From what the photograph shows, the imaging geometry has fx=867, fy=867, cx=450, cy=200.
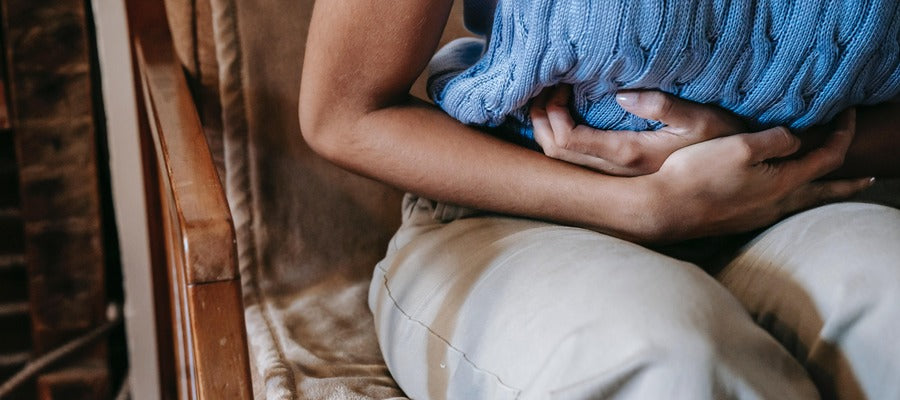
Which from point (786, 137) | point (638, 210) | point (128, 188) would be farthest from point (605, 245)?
point (128, 188)

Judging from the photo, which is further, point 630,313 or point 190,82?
point 190,82

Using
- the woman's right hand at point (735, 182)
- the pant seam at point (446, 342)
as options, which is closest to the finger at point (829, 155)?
the woman's right hand at point (735, 182)

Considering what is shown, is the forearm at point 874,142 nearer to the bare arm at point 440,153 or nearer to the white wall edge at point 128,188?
the bare arm at point 440,153

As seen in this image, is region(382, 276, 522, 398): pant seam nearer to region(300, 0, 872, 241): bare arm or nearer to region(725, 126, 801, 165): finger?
region(300, 0, 872, 241): bare arm

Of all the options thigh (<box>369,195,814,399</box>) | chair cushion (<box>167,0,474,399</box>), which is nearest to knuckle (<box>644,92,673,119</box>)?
thigh (<box>369,195,814,399</box>)

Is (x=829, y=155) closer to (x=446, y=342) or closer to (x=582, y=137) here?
(x=582, y=137)

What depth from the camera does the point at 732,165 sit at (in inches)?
25.5

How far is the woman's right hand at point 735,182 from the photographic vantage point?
0.65 meters

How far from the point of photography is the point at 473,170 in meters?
0.68

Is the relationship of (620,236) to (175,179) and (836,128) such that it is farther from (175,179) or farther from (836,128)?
(175,179)

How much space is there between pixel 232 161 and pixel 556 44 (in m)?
0.47

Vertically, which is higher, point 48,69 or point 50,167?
point 48,69

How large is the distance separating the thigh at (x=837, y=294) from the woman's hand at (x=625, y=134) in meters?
0.10

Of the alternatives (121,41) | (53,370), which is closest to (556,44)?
(121,41)
